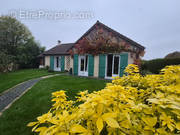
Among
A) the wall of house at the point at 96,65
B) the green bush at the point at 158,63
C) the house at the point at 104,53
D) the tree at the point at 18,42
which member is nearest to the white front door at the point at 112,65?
the house at the point at 104,53

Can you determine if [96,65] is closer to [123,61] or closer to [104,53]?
[104,53]

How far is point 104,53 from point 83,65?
3.29 metres

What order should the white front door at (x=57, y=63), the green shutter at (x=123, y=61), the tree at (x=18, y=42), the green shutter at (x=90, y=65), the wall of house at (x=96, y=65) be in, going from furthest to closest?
the tree at (x=18, y=42), the white front door at (x=57, y=63), the green shutter at (x=90, y=65), the wall of house at (x=96, y=65), the green shutter at (x=123, y=61)

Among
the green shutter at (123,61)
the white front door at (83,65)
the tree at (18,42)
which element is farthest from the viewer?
the tree at (18,42)

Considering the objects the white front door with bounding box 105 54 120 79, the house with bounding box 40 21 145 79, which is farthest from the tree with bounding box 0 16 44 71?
the white front door with bounding box 105 54 120 79

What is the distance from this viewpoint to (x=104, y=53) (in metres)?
8.04

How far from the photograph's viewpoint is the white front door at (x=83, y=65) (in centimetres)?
1016

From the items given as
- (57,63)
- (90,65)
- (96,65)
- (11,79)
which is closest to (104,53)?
(96,65)

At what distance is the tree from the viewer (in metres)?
15.6

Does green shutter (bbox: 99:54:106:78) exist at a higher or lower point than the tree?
lower

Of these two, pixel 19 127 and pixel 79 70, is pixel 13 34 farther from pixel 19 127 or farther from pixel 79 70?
pixel 19 127

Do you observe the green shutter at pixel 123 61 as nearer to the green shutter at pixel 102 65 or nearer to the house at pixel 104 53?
the house at pixel 104 53

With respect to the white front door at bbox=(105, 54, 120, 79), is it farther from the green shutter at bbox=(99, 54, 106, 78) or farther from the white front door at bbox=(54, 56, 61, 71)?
the white front door at bbox=(54, 56, 61, 71)

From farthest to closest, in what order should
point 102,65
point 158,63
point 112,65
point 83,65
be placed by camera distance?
1. point 158,63
2. point 83,65
3. point 102,65
4. point 112,65
